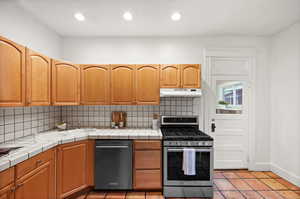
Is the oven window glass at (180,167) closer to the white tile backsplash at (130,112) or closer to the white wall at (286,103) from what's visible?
the white tile backsplash at (130,112)

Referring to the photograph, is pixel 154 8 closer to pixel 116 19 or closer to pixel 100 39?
pixel 116 19

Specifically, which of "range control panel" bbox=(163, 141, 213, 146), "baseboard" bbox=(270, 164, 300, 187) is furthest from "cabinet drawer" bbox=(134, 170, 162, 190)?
"baseboard" bbox=(270, 164, 300, 187)

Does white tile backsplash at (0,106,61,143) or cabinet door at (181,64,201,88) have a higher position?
cabinet door at (181,64,201,88)

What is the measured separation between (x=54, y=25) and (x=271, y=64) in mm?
3941

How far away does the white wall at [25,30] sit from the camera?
6.72 ft

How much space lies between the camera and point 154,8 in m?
2.29

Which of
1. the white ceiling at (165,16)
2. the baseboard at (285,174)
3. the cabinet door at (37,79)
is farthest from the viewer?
the baseboard at (285,174)

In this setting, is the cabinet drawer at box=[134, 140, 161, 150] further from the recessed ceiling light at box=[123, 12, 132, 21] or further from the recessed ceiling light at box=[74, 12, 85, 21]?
the recessed ceiling light at box=[74, 12, 85, 21]

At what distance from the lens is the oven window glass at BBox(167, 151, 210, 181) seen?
8.02ft

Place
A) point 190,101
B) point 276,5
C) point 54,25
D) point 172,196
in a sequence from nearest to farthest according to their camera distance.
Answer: point 276,5 → point 172,196 → point 54,25 → point 190,101

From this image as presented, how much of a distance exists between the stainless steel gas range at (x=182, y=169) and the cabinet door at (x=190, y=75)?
91 centimetres

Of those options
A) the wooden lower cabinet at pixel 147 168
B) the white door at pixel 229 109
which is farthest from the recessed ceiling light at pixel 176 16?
the wooden lower cabinet at pixel 147 168

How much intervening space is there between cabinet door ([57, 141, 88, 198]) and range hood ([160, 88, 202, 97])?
1.45 m

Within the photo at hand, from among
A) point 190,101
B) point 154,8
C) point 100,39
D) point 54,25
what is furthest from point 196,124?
point 54,25
